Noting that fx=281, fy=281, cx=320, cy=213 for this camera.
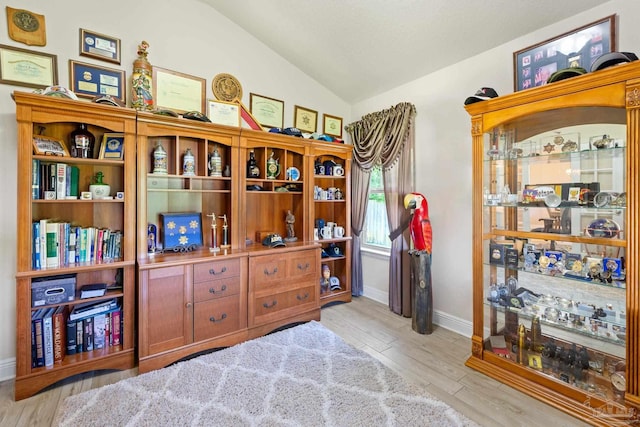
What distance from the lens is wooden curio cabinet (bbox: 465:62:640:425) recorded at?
163cm

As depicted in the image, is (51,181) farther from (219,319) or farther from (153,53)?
(219,319)

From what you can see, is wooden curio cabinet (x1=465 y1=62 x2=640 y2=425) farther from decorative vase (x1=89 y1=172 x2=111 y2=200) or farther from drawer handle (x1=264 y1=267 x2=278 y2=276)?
decorative vase (x1=89 y1=172 x2=111 y2=200)

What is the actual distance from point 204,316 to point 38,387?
42.0 inches

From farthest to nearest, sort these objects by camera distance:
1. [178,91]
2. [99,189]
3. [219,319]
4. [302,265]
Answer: [302,265]
[178,91]
[219,319]
[99,189]

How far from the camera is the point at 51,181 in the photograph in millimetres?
2016

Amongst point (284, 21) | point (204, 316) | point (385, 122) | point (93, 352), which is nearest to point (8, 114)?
point (93, 352)

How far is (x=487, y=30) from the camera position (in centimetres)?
230

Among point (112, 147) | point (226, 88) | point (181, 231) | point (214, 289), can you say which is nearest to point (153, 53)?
point (226, 88)

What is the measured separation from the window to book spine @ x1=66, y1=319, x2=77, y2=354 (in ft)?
10.1

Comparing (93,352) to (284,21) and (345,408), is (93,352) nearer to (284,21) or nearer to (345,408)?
(345,408)

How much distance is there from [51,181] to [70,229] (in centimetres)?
36

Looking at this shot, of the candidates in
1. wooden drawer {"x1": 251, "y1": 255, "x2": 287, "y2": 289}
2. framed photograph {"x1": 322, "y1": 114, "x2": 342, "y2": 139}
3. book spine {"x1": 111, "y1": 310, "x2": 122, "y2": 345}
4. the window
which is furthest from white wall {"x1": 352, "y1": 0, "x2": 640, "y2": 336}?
book spine {"x1": 111, "y1": 310, "x2": 122, "y2": 345}

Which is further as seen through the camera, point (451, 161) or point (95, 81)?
point (451, 161)

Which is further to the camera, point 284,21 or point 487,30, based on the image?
point 284,21
